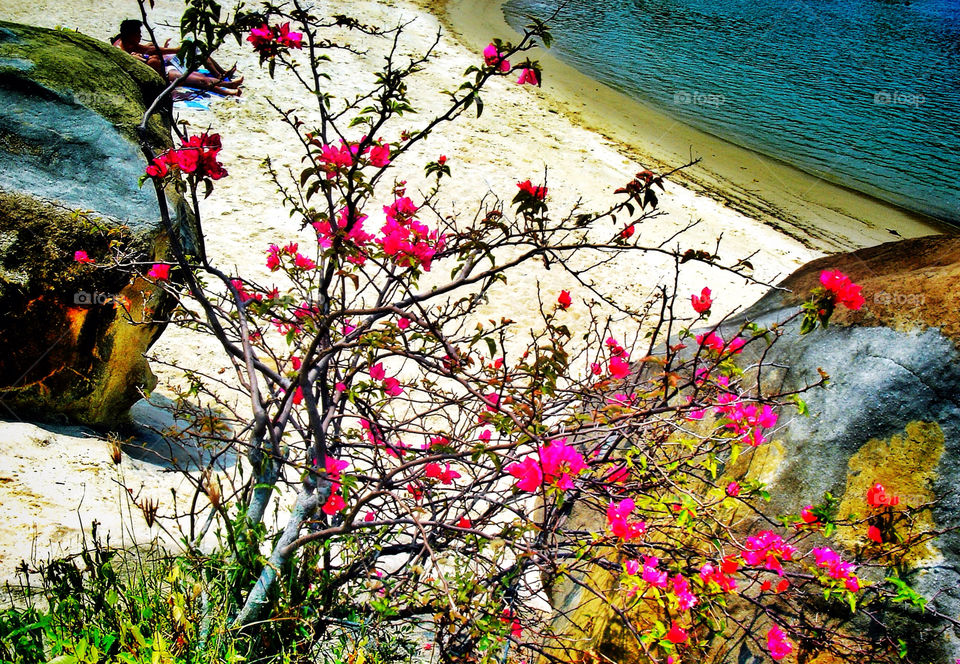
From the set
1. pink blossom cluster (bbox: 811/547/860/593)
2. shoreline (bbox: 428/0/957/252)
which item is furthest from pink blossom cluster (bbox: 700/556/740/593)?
shoreline (bbox: 428/0/957/252)

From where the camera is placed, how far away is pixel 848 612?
2.36 m

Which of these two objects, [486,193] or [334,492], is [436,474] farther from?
[486,193]

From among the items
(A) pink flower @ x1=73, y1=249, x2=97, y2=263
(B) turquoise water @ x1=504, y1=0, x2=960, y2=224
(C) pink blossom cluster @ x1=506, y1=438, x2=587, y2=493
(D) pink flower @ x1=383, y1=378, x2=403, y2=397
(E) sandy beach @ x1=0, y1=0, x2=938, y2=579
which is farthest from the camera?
(B) turquoise water @ x1=504, y1=0, x2=960, y2=224

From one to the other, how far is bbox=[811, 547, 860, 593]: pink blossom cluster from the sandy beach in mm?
2527

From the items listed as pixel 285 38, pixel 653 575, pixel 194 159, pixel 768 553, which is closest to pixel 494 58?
pixel 285 38

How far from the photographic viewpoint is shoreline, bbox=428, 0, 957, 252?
Answer: 877cm

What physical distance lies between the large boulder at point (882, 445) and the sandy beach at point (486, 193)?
1789mm

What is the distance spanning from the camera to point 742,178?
9.69 m

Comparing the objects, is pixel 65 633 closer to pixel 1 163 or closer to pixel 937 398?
pixel 1 163

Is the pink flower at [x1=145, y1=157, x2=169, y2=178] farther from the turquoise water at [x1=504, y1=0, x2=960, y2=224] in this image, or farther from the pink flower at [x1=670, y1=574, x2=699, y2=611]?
the turquoise water at [x1=504, y1=0, x2=960, y2=224]

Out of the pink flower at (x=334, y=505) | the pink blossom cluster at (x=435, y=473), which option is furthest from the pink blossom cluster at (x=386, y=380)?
the pink flower at (x=334, y=505)

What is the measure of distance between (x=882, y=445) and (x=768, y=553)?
856mm

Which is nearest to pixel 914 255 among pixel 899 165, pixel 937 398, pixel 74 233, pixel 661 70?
pixel 937 398

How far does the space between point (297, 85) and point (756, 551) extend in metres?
8.62
